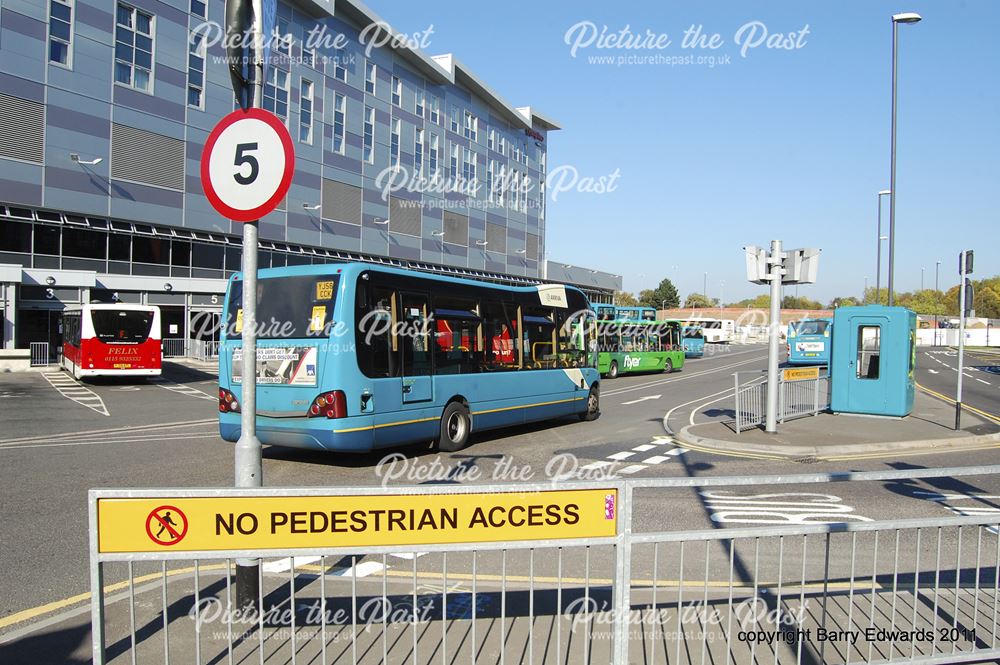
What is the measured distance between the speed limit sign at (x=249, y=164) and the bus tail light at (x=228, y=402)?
663 centimetres

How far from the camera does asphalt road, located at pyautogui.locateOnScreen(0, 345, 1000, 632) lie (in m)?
6.54

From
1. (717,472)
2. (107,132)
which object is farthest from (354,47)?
(717,472)

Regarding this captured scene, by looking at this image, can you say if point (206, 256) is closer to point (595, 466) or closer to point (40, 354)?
point (40, 354)

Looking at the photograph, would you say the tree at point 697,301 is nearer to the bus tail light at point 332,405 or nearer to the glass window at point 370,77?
the glass window at point 370,77

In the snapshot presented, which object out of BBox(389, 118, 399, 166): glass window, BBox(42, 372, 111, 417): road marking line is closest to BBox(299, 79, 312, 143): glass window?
BBox(389, 118, 399, 166): glass window

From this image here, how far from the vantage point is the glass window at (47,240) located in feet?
104

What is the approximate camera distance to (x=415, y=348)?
11.3 meters

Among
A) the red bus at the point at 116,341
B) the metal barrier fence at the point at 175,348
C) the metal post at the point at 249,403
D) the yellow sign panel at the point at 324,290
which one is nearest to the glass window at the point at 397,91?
the metal barrier fence at the point at 175,348

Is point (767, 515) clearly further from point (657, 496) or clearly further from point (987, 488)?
point (987, 488)

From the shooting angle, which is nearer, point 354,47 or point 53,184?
point 53,184

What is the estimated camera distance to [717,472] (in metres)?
10.6

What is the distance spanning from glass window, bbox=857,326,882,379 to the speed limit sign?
15.1 meters

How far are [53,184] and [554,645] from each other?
34326 millimetres

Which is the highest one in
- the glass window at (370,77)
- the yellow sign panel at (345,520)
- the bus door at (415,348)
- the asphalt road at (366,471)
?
the glass window at (370,77)
